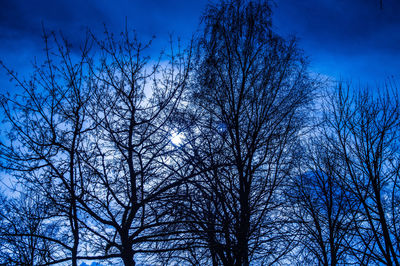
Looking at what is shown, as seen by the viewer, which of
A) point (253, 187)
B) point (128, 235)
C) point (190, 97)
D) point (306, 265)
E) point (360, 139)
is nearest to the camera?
point (128, 235)

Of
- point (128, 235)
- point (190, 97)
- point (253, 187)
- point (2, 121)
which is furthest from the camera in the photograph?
point (190, 97)

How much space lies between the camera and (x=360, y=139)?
8094 millimetres

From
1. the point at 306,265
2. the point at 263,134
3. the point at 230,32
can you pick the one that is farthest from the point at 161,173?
the point at 306,265

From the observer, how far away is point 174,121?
624cm

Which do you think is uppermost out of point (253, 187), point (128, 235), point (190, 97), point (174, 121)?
point (190, 97)

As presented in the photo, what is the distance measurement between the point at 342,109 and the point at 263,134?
4.11 meters

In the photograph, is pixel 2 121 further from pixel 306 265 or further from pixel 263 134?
pixel 306 265

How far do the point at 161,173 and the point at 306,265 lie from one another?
29.7 ft

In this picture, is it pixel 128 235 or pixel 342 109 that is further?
pixel 342 109

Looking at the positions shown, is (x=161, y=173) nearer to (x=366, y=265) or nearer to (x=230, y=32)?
(x=230, y=32)

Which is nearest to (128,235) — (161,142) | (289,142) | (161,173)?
(161,173)

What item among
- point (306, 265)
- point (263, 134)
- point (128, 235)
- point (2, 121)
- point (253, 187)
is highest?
point (263, 134)

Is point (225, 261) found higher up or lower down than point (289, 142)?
lower down

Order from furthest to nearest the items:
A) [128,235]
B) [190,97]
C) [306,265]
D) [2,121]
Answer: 1. [306,265]
2. [190,97]
3. [128,235]
4. [2,121]
